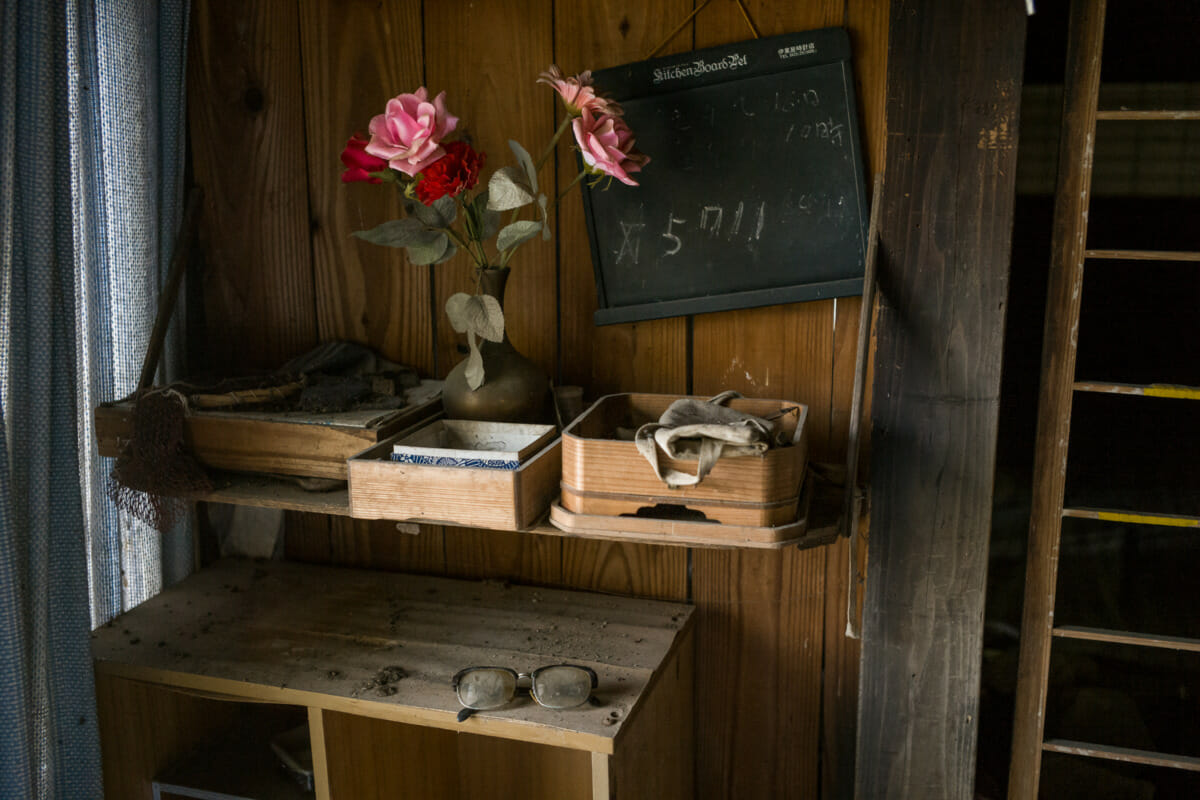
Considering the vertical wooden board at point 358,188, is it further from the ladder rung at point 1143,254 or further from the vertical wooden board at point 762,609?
the ladder rung at point 1143,254

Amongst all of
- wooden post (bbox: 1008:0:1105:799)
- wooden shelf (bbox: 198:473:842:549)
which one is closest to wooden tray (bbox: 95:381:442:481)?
wooden shelf (bbox: 198:473:842:549)

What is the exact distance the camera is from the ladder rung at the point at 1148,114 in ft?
4.65

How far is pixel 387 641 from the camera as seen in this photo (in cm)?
174

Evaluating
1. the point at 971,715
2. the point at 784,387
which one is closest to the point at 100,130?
the point at 784,387

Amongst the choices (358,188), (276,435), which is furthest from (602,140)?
(276,435)

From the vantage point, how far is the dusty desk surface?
1.51m

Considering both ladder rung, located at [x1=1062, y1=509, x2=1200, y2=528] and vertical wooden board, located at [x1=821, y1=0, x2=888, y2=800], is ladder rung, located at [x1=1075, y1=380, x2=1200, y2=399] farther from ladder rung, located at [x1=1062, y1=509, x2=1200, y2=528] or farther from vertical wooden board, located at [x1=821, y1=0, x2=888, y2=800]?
vertical wooden board, located at [x1=821, y1=0, x2=888, y2=800]

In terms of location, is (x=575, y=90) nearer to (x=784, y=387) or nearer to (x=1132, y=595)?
(x=784, y=387)

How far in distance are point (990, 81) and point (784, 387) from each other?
0.63m

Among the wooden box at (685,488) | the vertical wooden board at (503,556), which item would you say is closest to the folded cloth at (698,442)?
the wooden box at (685,488)

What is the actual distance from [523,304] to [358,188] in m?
0.42

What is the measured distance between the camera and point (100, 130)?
5.72 ft

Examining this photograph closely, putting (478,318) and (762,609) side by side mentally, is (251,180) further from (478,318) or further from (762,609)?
(762,609)

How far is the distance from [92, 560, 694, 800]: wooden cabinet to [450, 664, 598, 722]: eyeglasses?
0.02 metres
